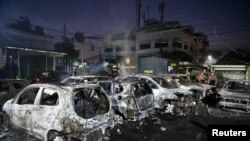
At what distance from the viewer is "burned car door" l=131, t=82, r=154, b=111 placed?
7.60m

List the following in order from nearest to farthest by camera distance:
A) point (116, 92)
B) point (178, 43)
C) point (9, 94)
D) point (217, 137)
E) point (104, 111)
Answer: point (217, 137)
point (104, 111)
point (116, 92)
point (9, 94)
point (178, 43)

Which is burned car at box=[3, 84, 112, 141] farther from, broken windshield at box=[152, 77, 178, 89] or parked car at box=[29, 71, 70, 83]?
parked car at box=[29, 71, 70, 83]

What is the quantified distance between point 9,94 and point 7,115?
14.3 ft

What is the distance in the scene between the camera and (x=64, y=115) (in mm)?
4934

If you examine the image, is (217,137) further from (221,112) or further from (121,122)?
(221,112)

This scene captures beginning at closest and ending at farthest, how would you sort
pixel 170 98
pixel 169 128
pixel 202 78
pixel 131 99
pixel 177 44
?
pixel 131 99 < pixel 169 128 < pixel 170 98 < pixel 202 78 < pixel 177 44

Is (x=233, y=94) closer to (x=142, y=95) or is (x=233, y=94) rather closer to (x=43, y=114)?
(x=142, y=95)

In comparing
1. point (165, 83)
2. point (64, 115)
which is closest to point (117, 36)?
point (165, 83)

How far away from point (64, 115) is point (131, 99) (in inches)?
113

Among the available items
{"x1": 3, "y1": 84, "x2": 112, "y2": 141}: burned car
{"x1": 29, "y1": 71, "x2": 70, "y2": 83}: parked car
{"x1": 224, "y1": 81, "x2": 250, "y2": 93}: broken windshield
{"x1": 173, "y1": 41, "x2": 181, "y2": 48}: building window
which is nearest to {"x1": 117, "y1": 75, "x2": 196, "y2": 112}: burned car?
{"x1": 224, "y1": 81, "x2": 250, "y2": 93}: broken windshield

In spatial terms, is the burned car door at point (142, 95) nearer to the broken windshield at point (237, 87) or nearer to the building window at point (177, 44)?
the broken windshield at point (237, 87)

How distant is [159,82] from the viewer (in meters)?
10.5

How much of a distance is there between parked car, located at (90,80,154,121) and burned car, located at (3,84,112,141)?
4.22 ft

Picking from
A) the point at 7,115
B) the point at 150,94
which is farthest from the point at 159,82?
the point at 7,115
